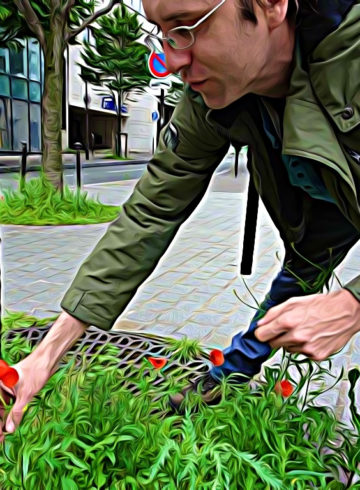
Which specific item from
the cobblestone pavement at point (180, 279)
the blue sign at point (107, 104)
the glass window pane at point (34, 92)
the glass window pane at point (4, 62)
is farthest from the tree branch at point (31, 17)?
the blue sign at point (107, 104)

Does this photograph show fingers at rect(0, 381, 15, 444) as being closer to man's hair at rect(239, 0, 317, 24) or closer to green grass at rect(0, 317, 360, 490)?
green grass at rect(0, 317, 360, 490)

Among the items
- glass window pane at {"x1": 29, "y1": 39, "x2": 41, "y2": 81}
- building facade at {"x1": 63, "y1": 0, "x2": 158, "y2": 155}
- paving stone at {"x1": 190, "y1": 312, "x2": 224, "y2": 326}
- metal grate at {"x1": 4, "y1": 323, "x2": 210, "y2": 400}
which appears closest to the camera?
metal grate at {"x1": 4, "y1": 323, "x2": 210, "y2": 400}

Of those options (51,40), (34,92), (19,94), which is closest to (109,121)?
(34,92)

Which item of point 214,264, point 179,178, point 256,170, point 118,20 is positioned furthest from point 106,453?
point 118,20

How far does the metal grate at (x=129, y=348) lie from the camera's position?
2.49 m

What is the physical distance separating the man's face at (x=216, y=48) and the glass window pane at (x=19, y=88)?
2269cm

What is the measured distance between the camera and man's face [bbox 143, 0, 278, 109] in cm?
108

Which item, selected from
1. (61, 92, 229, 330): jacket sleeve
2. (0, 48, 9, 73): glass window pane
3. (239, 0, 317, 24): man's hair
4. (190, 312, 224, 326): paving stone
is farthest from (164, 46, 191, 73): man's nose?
(0, 48, 9, 73): glass window pane

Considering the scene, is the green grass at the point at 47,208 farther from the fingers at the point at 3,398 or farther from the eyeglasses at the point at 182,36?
the eyeglasses at the point at 182,36

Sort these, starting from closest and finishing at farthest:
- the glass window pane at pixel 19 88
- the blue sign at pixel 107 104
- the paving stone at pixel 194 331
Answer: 1. the paving stone at pixel 194 331
2. the glass window pane at pixel 19 88
3. the blue sign at pixel 107 104

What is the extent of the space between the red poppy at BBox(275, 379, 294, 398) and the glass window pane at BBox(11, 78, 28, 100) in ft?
73.3

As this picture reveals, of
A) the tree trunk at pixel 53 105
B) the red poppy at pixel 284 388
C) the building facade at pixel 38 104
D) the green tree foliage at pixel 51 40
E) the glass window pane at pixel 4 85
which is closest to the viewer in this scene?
the red poppy at pixel 284 388

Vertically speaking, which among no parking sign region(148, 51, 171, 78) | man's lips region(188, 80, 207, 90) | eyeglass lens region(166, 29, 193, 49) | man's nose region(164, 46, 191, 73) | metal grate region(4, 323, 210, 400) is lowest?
metal grate region(4, 323, 210, 400)

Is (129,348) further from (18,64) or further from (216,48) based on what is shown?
(18,64)
